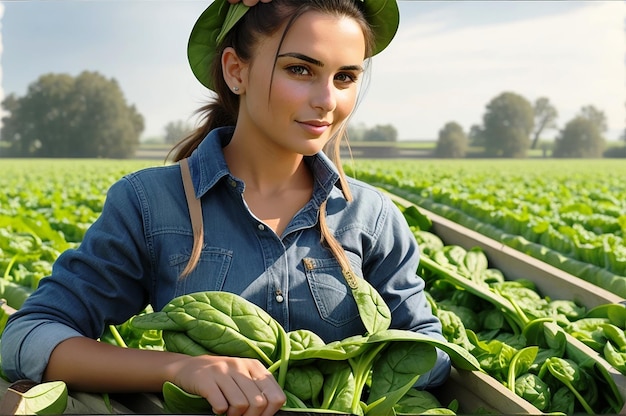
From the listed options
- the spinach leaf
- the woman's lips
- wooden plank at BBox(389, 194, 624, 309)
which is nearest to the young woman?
the woman's lips

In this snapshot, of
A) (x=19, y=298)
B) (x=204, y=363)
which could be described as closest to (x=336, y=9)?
(x=204, y=363)

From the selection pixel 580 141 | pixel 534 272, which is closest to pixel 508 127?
pixel 580 141

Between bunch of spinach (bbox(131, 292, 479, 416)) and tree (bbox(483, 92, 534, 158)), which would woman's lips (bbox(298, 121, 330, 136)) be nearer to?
bunch of spinach (bbox(131, 292, 479, 416))

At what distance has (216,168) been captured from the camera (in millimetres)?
1970

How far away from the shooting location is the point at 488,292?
286 cm

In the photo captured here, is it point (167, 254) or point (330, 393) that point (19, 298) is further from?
point (330, 393)

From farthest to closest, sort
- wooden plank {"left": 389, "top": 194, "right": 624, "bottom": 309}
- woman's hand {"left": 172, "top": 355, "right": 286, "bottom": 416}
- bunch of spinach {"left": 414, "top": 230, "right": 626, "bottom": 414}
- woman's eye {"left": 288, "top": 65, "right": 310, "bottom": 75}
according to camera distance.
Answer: wooden plank {"left": 389, "top": 194, "right": 624, "bottom": 309} < bunch of spinach {"left": 414, "top": 230, "right": 626, "bottom": 414} < woman's eye {"left": 288, "top": 65, "right": 310, "bottom": 75} < woman's hand {"left": 172, "top": 355, "right": 286, "bottom": 416}

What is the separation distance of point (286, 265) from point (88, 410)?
58 centimetres

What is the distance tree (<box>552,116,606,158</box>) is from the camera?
74.6 m

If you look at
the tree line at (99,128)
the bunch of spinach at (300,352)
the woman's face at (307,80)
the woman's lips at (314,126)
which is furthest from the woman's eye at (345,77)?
the tree line at (99,128)

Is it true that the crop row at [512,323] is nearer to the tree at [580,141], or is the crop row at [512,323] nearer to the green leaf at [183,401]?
the green leaf at [183,401]

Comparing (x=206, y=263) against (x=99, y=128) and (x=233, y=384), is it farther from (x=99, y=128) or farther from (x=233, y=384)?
(x=99, y=128)

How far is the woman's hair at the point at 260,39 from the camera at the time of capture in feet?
6.11

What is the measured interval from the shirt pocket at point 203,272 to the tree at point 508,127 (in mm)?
73396
